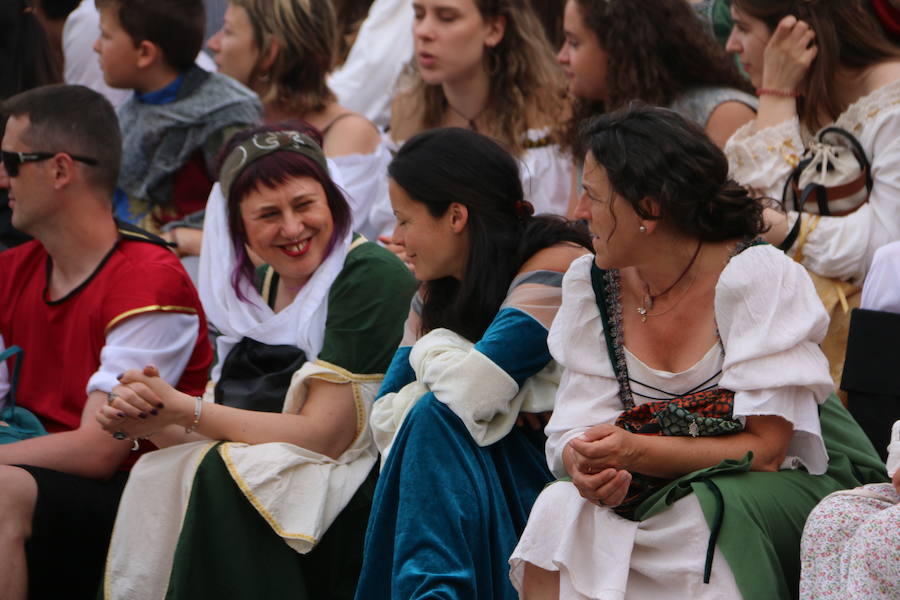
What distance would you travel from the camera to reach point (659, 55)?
16.1ft

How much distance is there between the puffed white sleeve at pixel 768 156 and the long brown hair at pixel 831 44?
0.09 meters

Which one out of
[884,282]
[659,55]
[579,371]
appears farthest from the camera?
[659,55]

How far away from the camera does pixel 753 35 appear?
451 cm

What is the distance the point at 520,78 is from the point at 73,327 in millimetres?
2258

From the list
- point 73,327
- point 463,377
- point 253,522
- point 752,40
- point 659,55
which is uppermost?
point 752,40

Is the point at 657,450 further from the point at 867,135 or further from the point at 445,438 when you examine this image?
the point at 867,135

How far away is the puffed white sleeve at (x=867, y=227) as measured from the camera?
13.2 ft

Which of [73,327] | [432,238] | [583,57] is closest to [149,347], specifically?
[73,327]

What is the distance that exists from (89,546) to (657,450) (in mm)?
1934

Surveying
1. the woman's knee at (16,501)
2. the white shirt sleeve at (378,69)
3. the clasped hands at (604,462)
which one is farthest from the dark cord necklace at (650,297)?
the white shirt sleeve at (378,69)

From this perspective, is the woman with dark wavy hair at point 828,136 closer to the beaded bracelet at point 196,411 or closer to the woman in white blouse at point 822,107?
the woman in white blouse at point 822,107

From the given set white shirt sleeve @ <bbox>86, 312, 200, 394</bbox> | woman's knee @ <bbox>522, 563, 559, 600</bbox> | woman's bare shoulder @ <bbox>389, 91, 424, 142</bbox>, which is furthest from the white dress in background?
woman's knee @ <bbox>522, 563, 559, 600</bbox>

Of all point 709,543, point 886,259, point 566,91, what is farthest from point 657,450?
point 566,91

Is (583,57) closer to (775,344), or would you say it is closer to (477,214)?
(477,214)
